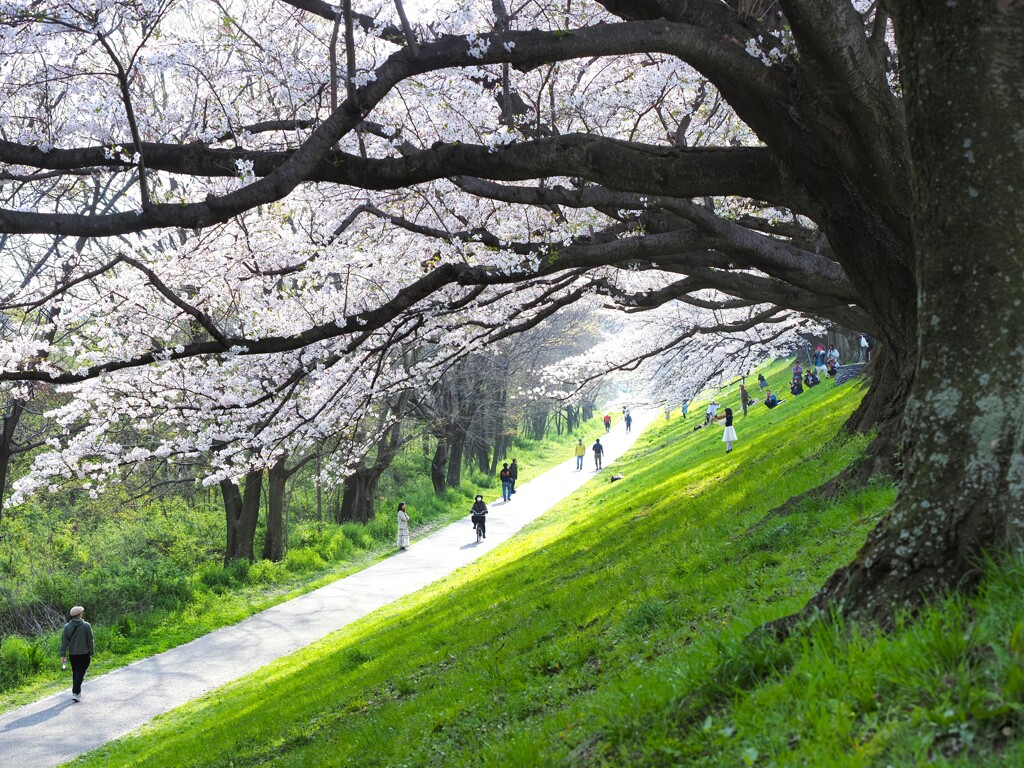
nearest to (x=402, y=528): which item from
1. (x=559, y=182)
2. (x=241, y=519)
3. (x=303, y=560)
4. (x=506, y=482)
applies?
(x=303, y=560)

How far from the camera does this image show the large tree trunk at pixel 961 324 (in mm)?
3486

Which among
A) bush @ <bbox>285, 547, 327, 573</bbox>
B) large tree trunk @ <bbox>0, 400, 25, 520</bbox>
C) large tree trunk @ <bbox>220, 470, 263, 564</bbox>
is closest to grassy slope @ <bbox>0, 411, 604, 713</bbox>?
bush @ <bbox>285, 547, 327, 573</bbox>

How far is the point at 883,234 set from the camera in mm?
6895

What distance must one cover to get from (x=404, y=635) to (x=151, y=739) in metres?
3.68

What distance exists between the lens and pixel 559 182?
32.1 ft

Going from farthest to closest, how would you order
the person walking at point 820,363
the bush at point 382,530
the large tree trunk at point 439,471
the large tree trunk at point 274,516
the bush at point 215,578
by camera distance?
the person walking at point 820,363 < the large tree trunk at point 439,471 < the bush at point 382,530 < the large tree trunk at point 274,516 < the bush at point 215,578

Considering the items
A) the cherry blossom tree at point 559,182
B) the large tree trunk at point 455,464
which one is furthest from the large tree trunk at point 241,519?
the large tree trunk at point 455,464

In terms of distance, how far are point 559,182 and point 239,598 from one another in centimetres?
1571

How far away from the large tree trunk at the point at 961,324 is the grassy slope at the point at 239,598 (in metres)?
15.4

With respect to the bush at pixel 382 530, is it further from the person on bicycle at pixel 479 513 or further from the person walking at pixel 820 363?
the person walking at pixel 820 363

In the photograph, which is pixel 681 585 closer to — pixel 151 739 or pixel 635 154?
pixel 635 154

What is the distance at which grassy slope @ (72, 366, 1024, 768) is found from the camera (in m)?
2.99

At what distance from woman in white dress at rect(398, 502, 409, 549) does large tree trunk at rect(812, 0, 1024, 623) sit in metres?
23.0

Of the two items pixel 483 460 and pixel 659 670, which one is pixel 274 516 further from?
pixel 483 460
